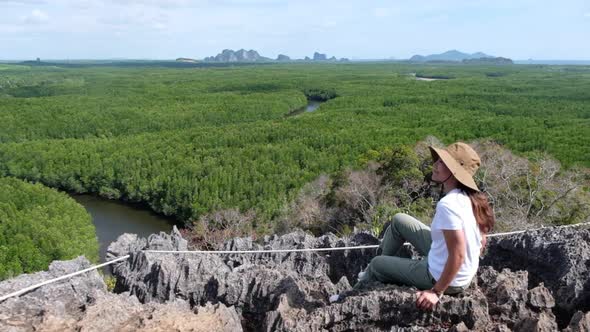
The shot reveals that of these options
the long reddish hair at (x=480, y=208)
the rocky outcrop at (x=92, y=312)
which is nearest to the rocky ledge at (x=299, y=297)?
the rocky outcrop at (x=92, y=312)

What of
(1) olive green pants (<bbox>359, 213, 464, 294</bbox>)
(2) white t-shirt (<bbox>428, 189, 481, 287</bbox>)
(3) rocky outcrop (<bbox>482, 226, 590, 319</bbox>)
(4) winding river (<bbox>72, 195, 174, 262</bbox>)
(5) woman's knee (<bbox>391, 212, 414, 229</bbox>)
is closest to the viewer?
(2) white t-shirt (<bbox>428, 189, 481, 287</bbox>)

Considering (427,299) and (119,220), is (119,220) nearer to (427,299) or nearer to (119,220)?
(119,220)

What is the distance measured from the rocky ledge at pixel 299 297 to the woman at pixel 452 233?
14cm

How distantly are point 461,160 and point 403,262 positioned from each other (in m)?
0.97

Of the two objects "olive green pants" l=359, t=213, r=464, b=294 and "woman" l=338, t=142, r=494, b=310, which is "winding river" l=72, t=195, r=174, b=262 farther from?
"woman" l=338, t=142, r=494, b=310

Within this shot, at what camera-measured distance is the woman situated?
10.4 feet

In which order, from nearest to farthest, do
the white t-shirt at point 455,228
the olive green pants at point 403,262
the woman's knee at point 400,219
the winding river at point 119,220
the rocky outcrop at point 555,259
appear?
the white t-shirt at point 455,228 < the olive green pants at point 403,262 < the rocky outcrop at point 555,259 < the woman's knee at point 400,219 < the winding river at point 119,220

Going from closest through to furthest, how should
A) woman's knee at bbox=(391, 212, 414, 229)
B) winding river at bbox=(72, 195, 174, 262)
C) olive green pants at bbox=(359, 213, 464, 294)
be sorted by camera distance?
olive green pants at bbox=(359, 213, 464, 294)
woman's knee at bbox=(391, 212, 414, 229)
winding river at bbox=(72, 195, 174, 262)

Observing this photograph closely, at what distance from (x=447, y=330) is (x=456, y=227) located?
75 cm

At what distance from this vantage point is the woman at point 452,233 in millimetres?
3166

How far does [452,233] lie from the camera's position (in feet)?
10.3

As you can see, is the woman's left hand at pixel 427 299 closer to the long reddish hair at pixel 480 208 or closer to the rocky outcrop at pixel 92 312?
the long reddish hair at pixel 480 208

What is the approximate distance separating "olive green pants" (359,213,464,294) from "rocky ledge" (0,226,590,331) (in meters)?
0.10

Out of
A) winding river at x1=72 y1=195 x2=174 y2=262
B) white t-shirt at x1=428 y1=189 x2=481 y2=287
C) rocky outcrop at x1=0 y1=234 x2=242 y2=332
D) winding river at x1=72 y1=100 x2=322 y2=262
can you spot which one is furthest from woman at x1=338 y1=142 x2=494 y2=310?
winding river at x1=72 y1=195 x2=174 y2=262
